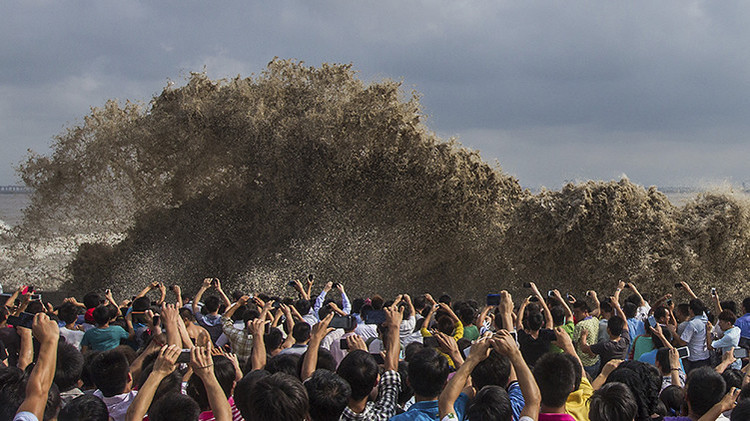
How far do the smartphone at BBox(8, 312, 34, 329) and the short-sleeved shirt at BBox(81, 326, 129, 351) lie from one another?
56 cm

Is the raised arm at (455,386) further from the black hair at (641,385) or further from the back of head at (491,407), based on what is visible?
the black hair at (641,385)

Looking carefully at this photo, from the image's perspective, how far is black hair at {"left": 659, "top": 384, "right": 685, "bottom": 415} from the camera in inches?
191

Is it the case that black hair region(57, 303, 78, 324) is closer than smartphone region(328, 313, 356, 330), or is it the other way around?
smartphone region(328, 313, 356, 330)

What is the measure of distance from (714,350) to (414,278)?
893cm

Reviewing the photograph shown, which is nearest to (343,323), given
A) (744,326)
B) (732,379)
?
(732,379)

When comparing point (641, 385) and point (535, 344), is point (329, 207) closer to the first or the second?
point (535, 344)

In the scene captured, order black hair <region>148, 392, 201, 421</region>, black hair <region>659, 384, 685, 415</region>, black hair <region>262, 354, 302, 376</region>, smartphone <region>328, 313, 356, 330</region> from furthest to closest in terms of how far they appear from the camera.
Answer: smartphone <region>328, 313, 356, 330</region>
black hair <region>262, 354, 302, 376</region>
black hair <region>659, 384, 685, 415</region>
black hair <region>148, 392, 201, 421</region>

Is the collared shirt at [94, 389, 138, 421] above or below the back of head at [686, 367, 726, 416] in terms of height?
below

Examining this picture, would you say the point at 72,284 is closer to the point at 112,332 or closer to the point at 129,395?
the point at 112,332

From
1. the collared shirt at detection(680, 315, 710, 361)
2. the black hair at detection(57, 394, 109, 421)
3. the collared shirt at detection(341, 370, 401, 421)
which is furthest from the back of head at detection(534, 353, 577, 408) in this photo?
the collared shirt at detection(680, 315, 710, 361)

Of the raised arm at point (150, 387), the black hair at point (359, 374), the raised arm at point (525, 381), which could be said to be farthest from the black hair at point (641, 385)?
the raised arm at point (150, 387)

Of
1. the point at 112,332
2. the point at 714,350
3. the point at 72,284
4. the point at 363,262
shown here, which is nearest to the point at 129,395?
the point at 112,332

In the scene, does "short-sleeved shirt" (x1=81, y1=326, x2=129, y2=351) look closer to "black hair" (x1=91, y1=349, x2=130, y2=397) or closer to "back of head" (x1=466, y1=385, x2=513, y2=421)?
"black hair" (x1=91, y1=349, x2=130, y2=397)

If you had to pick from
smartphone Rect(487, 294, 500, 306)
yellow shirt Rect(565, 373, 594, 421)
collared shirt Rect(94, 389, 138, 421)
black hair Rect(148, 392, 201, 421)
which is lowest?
collared shirt Rect(94, 389, 138, 421)
